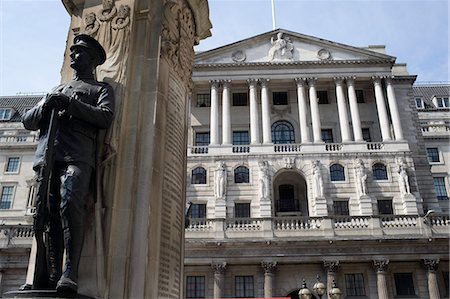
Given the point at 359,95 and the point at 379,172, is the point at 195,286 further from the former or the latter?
the point at 359,95

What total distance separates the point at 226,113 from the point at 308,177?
38.4ft

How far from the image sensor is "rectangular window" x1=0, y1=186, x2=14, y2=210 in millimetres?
52219

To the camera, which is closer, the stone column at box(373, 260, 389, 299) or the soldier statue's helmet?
the soldier statue's helmet

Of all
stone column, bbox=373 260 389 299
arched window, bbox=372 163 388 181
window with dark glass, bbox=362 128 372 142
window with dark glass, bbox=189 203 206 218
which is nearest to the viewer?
stone column, bbox=373 260 389 299

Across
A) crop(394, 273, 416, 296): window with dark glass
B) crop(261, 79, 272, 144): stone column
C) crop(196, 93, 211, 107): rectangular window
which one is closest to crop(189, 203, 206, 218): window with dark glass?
crop(261, 79, 272, 144): stone column

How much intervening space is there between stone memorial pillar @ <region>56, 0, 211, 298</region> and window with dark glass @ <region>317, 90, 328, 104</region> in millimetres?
43134

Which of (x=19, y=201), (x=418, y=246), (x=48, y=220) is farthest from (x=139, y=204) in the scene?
(x=19, y=201)

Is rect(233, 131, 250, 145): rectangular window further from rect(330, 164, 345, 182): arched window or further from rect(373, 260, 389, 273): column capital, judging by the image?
rect(373, 260, 389, 273): column capital

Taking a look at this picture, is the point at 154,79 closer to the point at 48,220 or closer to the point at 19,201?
the point at 48,220

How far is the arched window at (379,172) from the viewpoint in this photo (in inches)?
1665

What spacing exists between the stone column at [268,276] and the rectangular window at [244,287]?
1526 millimetres

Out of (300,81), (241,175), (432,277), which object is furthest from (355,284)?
(300,81)

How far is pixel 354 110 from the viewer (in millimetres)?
45562

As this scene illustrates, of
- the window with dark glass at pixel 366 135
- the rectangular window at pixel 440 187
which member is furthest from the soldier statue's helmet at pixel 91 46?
the rectangular window at pixel 440 187
